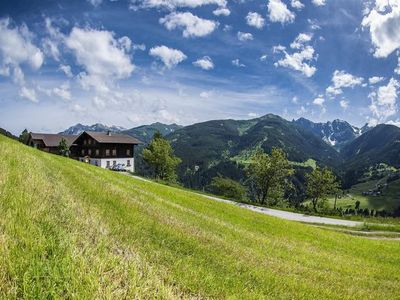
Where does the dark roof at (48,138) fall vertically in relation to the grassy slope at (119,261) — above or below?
above

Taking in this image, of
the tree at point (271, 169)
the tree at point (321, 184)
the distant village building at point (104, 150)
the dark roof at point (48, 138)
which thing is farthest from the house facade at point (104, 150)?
the tree at point (321, 184)

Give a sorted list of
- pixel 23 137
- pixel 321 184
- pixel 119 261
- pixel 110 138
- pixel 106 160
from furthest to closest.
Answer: pixel 23 137, pixel 110 138, pixel 106 160, pixel 321 184, pixel 119 261

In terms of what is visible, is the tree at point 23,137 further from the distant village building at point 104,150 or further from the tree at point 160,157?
the tree at point 160,157

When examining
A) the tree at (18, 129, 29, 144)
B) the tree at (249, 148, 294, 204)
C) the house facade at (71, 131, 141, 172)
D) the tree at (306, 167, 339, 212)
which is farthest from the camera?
the tree at (18, 129, 29, 144)

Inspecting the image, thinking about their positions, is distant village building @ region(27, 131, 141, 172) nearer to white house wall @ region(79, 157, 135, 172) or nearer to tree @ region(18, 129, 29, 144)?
white house wall @ region(79, 157, 135, 172)

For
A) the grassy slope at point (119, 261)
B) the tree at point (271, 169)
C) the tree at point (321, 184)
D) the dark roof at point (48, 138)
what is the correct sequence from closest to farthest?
the grassy slope at point (119, 261) < the tree at point (271, 169) < the tree at point (321, 184) < the dark roof at point (48, 138)

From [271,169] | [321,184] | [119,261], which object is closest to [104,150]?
[271,169]

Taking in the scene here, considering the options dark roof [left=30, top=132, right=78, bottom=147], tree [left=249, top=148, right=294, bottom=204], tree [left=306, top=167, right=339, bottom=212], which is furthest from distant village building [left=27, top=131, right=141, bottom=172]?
tree [left=306, top=167, right=339, bottom=212]

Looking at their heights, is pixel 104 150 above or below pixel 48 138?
below

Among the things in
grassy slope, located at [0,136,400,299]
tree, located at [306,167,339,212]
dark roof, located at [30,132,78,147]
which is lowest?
tree, located at [306,167,339,212]

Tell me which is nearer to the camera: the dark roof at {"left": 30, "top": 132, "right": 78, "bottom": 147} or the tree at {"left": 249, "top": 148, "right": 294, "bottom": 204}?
the tree at {"left": 249, "top": 148, "right": 294, "bottom": 204}

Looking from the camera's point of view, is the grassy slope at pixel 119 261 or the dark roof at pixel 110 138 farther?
the dark roof at pixel 110 138

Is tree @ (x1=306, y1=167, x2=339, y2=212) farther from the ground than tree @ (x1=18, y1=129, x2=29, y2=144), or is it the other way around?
tree @ (x1=18, y1=129, x2=29, y2=144)

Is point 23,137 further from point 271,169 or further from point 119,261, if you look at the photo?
point 119,261
